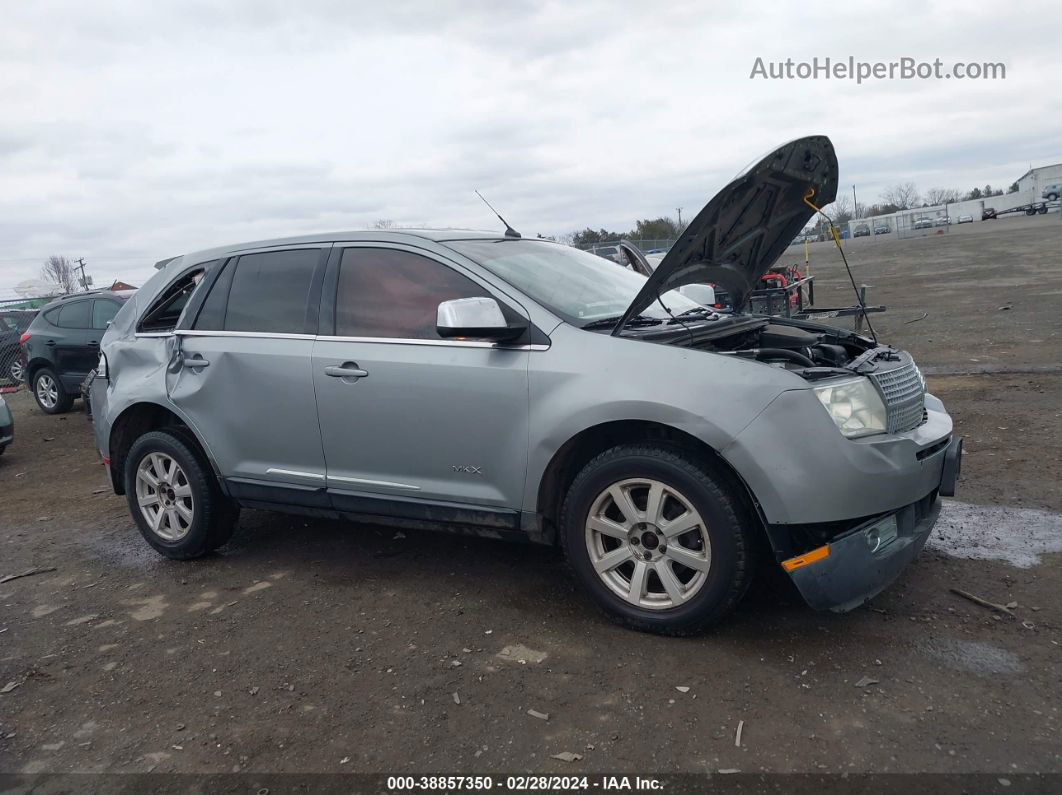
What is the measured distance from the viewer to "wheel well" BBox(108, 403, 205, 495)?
5035 mm

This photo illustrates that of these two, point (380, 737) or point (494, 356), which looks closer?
point (380, 737)

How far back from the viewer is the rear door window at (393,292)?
400 centimetres

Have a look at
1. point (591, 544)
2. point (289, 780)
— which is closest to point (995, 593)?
point (591, 544)

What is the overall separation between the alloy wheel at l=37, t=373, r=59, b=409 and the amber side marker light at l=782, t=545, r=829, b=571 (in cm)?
1176

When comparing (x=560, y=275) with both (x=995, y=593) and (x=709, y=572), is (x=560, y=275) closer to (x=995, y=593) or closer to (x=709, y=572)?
(x=709, y=572)

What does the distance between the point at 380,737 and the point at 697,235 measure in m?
2.41

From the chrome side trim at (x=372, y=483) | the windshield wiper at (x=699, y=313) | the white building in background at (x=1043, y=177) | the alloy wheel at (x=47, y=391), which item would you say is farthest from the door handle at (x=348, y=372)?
the white building in background at (x=1043, y=177)

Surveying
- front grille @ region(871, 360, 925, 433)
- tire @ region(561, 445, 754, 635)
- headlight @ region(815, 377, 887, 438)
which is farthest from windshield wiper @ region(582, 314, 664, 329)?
front grille @ region(871, 360, 925, 433)

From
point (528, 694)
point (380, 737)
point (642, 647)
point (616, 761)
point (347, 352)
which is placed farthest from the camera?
point (347, 352)

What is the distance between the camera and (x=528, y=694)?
10.4ft

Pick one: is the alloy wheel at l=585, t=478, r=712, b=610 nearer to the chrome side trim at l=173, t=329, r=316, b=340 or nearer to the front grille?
the front grille

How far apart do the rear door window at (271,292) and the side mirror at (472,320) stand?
3.72ft

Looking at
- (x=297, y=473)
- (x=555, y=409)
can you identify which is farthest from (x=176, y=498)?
(x=555, y=409)

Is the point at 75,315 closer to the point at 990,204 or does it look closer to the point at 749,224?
the point at 749,224
